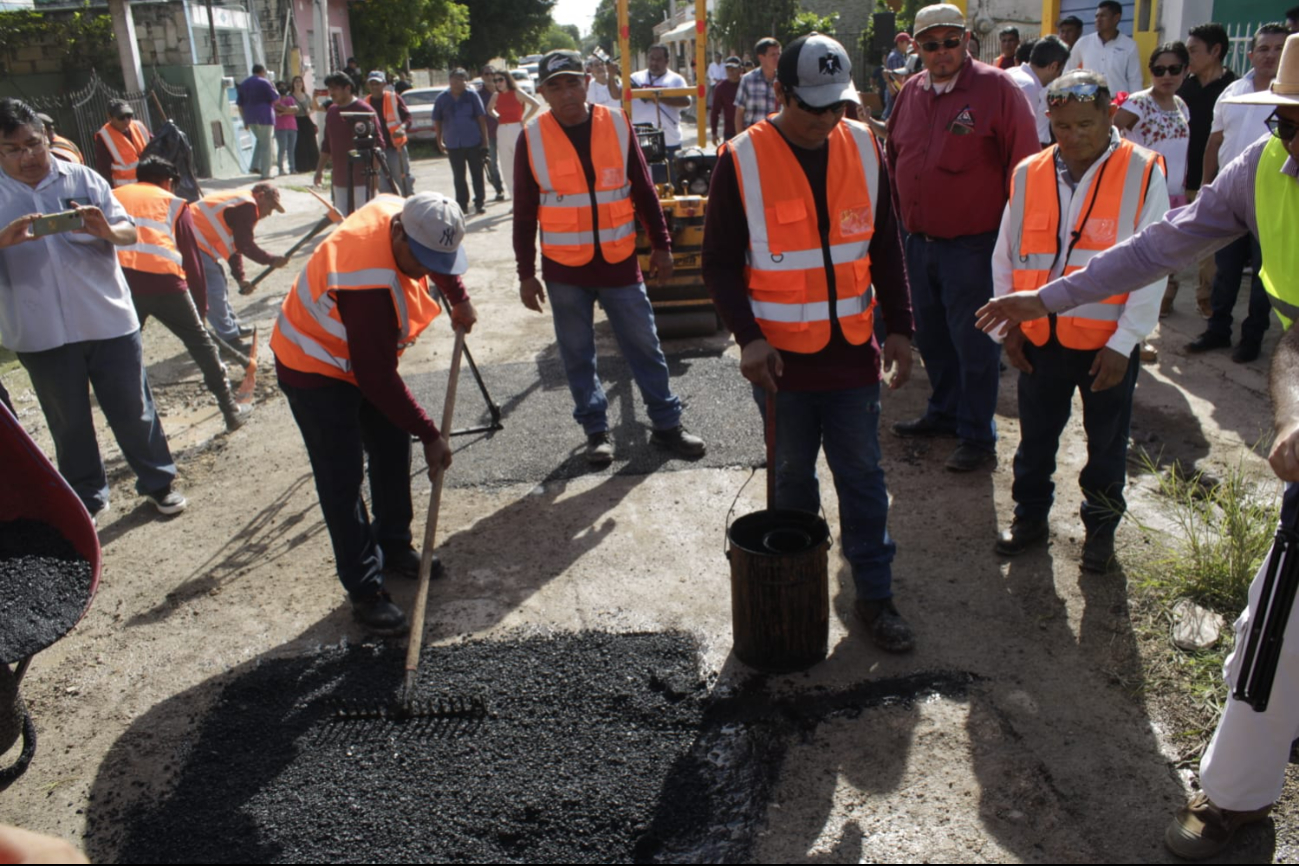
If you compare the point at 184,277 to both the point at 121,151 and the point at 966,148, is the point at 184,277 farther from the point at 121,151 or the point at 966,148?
the point at 966,148

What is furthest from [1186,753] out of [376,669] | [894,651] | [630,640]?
[376,669]

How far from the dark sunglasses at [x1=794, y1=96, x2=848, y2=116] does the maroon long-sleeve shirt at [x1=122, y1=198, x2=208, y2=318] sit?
160 inches

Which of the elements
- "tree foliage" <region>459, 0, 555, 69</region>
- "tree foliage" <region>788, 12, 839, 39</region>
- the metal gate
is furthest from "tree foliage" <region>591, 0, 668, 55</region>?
the metal gate

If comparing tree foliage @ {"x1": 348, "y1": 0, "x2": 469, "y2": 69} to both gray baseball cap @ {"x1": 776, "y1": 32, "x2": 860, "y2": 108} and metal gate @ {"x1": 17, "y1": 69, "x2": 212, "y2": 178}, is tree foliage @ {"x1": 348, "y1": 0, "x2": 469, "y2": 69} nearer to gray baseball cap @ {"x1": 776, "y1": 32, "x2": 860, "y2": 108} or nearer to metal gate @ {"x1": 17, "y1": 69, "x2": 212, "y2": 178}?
metal gate @ {"x1": 17, "y1": 69, "x2": 212, "y2": 178}

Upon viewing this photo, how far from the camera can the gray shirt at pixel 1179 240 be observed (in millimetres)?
2531

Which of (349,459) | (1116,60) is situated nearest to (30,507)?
(349,459)

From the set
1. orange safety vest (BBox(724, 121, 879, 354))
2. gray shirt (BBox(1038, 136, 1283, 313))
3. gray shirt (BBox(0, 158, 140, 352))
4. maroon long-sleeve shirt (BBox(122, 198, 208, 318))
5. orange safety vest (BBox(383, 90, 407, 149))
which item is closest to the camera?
gray shirt (BBox(1038, 136, 1283, 313))

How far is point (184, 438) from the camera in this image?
6246 millimetres

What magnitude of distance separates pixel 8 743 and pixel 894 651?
2.83 metres

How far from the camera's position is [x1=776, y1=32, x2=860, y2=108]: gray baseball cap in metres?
3.03

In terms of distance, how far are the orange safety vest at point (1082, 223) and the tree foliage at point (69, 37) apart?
60.4 feet

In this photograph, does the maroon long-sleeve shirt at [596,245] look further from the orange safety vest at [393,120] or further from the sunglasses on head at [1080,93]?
the orange safety vest at [393,120]

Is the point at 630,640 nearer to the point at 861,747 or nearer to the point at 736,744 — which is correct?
the point at 736,744

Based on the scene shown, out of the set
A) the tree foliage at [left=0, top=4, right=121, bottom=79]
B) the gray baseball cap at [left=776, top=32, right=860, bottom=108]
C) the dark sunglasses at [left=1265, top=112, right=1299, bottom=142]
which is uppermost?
the tree foliage at [left=0, top=4, right=121, bottom=79]
